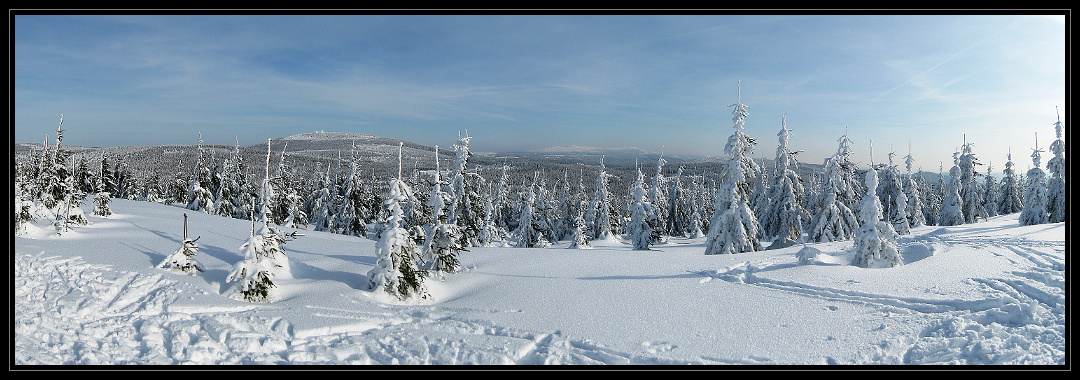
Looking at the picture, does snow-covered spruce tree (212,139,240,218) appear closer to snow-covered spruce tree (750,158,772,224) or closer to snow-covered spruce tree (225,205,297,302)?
snow-covered spruce tree (225,205,297,302)

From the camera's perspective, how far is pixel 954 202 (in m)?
40.8

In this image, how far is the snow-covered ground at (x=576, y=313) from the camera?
6930 mm

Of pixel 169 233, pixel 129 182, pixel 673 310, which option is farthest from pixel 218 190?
pixel 673 310

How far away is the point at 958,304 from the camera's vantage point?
852 cm

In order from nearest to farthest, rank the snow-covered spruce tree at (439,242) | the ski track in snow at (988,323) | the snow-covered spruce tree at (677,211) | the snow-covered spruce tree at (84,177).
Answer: the ski track in snow at (988,323) < the snow-covered spruce tree at (439,242) < the snow-covered spruce tree at (84,177) < the snow-covered spruce tree at (677,211)

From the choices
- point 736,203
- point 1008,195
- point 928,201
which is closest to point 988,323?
point 736,203

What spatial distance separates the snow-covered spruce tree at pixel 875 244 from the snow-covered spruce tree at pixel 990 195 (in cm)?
5599

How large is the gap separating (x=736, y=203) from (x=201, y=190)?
47.8 m

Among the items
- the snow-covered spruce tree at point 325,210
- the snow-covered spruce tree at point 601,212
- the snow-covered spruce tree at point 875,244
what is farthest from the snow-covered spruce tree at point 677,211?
the snow-covered spruce tree at point 325,210

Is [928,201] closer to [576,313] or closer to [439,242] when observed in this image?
[576,313]

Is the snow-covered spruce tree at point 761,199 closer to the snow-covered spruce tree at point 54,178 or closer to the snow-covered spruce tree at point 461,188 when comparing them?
the snow-covered spruce tree at point 461,188
